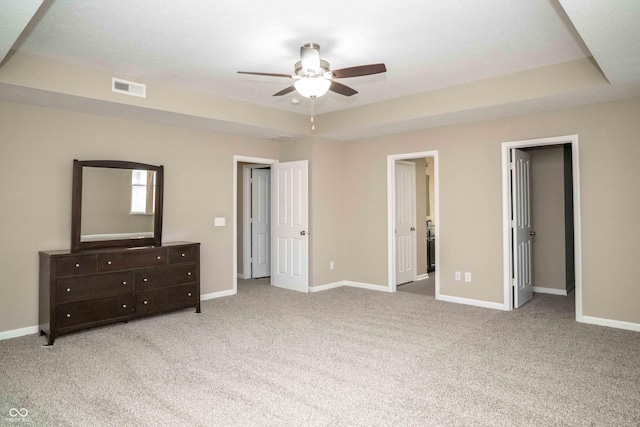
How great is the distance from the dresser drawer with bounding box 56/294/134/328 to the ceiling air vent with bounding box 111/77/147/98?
82.4 inches

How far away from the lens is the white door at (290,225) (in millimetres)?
6184

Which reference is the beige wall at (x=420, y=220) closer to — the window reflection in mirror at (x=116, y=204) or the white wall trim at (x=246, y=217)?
the white wall trim at (x=246, y=217)

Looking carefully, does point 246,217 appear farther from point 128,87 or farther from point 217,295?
point 128,87

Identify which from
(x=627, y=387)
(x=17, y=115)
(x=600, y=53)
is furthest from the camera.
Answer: (x=17, y=115)

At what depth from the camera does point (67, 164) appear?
440cm

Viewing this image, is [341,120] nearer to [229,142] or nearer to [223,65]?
[229,142]

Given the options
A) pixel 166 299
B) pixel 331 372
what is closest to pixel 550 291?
pixel 331 372

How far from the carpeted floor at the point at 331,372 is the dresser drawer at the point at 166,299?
13 centimetres

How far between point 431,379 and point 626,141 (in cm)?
319

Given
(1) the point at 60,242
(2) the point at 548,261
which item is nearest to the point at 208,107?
(1) the point at 60,242

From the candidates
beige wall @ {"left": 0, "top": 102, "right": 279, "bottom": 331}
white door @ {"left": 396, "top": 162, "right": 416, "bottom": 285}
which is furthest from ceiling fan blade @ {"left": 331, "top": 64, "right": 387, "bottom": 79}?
white door @ {"left": 396, "top": 162, "right": 416, "bottom": 285}

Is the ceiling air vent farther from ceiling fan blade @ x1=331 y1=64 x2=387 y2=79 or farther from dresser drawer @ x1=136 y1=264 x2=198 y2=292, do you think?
ceiling fan blade @ x1=331 y1=64 x2=387 y2=79

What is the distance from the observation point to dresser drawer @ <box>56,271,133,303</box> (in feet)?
13.1

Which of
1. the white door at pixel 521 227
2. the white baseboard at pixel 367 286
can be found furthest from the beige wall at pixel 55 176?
the white door at pixel 521 227
